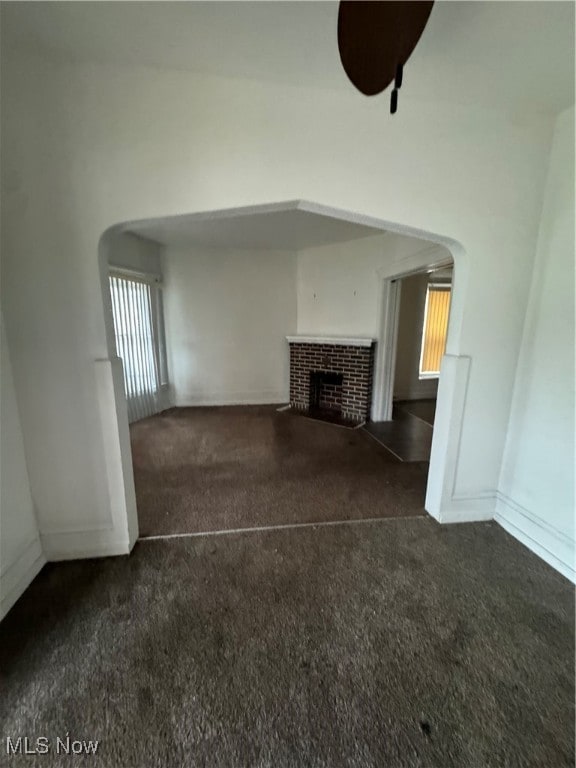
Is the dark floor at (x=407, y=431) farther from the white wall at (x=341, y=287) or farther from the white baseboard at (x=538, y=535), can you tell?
the white wall at (x=341, y=287)

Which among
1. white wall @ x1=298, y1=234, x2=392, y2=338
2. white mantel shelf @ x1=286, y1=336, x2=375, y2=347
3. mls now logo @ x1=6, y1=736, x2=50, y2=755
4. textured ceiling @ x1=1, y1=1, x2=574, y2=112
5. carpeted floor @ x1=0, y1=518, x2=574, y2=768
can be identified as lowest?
mls now logo @ x1=6, y1=736, x2=50, y2=755

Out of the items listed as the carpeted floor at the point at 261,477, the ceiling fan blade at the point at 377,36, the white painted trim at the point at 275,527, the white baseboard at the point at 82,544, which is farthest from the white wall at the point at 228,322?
the ceiling fan blade at the point at 377,36

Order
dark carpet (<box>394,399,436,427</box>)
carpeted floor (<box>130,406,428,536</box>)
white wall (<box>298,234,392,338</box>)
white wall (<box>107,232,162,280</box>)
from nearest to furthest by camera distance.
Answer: carpeted floor (<box>130,406,428,536</box>) → white wall (<box>107,232,162,280</box>) → white wall (<box>298,234,392,338</box>) → dark carpet (<box>394,399,436,427</box>)

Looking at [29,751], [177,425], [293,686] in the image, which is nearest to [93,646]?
[29,751]

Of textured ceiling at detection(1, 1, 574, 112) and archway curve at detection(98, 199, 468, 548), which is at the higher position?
textured ceiling at detection(1, 1, 574, 112)

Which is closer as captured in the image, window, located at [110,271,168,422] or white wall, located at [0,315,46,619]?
white wall, located at [0,315,46,619]

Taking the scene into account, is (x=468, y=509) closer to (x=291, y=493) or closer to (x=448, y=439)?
(x=448, y=439)

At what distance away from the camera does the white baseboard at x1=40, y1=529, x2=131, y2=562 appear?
1.86 m

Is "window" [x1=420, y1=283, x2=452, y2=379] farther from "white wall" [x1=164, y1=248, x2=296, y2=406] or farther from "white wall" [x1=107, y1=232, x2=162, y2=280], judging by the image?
"white wall" [x1=107, y1=232, x2=162, y2=280]

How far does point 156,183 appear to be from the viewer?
1601 millimetres

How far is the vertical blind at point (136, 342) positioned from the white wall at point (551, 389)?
13.9ft

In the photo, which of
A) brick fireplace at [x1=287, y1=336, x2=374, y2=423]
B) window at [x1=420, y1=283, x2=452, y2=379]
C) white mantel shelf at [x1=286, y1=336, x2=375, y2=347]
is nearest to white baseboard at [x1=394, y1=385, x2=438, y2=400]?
window at [x1=420, y1=283, x2=452, y2=379]

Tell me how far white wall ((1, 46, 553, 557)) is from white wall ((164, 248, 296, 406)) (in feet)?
11.5

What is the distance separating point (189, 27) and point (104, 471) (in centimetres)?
214
